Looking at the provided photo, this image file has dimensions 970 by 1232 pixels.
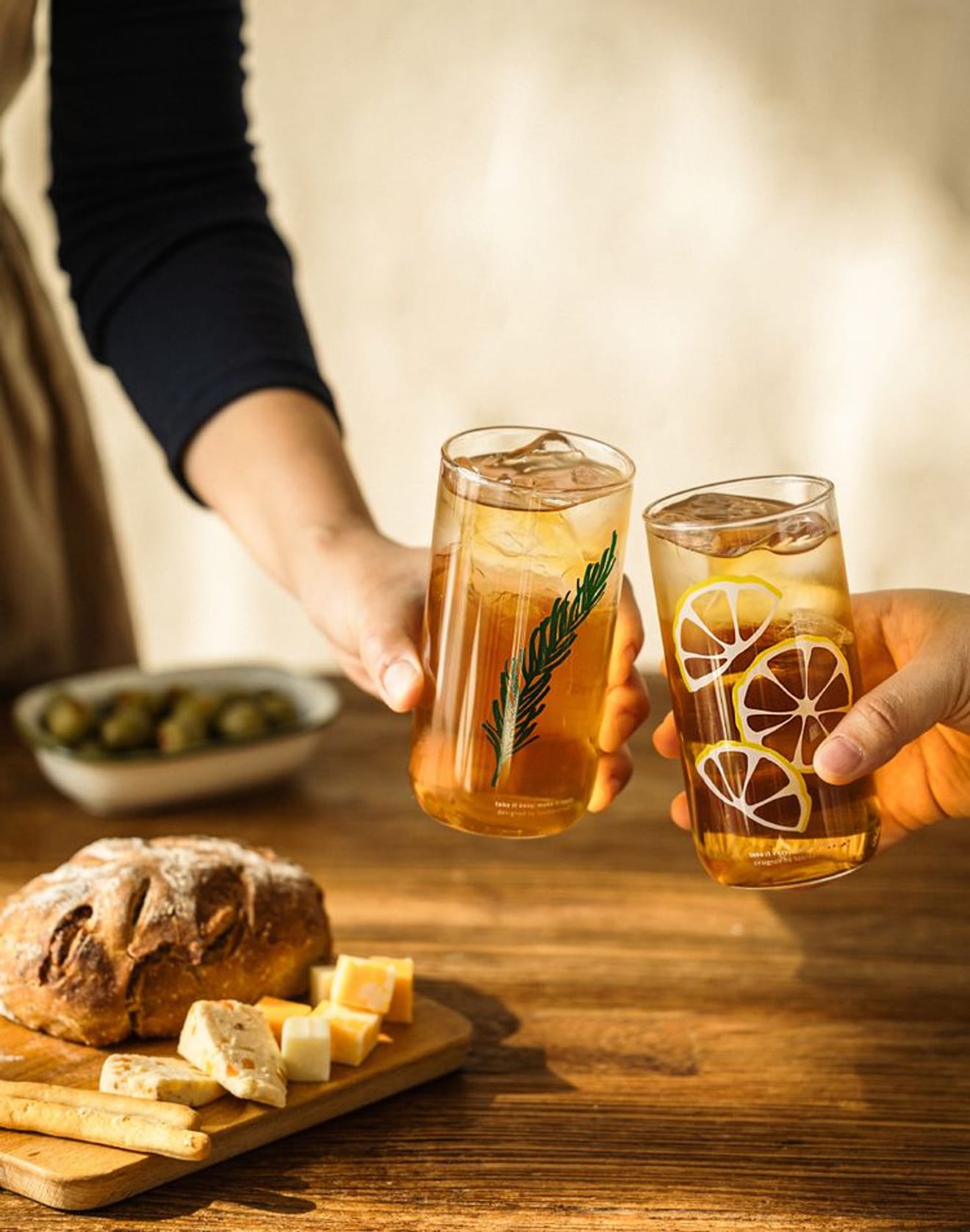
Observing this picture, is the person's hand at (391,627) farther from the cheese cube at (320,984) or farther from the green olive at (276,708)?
the green olive at (276,708)

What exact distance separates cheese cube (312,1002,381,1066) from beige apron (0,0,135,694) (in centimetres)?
113

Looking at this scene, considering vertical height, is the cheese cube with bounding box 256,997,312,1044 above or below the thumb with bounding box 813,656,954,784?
below

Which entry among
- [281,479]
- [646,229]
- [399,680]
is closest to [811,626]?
[399,680]

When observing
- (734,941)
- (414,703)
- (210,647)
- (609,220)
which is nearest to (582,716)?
(414,703)

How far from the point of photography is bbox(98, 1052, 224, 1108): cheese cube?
1.12 metres

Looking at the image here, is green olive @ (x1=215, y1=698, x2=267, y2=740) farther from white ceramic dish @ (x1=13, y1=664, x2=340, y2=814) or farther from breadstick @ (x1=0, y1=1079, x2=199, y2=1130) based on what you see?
breadstick @ (x1=0, y1=1079, x2=199, y2=1130)

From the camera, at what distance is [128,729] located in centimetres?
188

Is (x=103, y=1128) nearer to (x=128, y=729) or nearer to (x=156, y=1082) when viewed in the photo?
(x=156, y=1082)

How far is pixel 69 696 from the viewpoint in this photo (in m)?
1.95

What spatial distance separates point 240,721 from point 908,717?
101 centimetres

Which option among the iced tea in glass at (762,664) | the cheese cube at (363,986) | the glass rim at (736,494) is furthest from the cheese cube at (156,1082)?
the glass rim at (736,494)

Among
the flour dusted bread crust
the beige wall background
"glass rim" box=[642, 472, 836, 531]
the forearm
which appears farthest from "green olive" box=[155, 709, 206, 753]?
the beige wall background

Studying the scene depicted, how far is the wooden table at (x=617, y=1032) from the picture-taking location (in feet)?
3.51

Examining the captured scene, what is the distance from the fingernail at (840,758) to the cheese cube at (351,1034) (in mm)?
440
